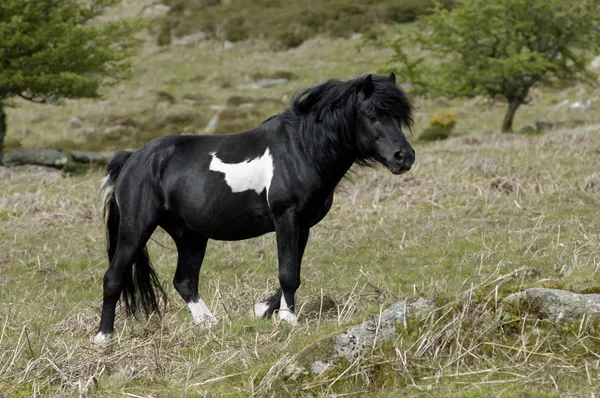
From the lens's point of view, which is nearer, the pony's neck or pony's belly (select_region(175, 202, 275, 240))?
the pony's neck

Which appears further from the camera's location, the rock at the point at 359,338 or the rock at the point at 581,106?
the rock at the point at 581,106

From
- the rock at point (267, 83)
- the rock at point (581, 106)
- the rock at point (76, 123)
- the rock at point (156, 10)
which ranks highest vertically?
the rock at point (581, 106)

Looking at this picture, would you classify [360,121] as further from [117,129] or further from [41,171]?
[117,129]

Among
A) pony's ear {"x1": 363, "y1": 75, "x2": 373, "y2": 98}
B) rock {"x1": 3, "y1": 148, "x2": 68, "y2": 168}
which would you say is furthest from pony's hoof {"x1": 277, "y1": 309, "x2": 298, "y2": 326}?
rock {"x1": 3, "y1": 148, "x2": 68, "y2": 168}

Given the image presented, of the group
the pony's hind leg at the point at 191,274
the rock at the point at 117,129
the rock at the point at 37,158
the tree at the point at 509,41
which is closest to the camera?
the pony's hind leg at the point at 191,274

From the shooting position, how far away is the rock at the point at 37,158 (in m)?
22.4

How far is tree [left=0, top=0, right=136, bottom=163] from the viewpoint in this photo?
75.3 ft

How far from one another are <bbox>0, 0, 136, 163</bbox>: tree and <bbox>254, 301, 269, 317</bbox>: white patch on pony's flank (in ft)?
55.4

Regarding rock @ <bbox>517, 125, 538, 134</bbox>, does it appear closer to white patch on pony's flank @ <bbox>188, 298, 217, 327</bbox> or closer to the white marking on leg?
white patch on pony's flank @ <bbox>188, 298, 217, 327</bbox>

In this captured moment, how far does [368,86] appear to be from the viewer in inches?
280

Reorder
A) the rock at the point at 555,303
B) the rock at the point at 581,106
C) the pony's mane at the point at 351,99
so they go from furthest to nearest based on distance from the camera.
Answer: the rock at the point at 581,106 → the pony's mane at the point at 351,99 → the rock at the point at 555,303

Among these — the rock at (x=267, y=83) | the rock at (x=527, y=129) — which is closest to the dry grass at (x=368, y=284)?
the rock at (x=527, y=129)

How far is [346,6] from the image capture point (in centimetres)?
5169

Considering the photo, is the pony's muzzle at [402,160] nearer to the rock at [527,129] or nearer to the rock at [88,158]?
the rock at [88,158]
